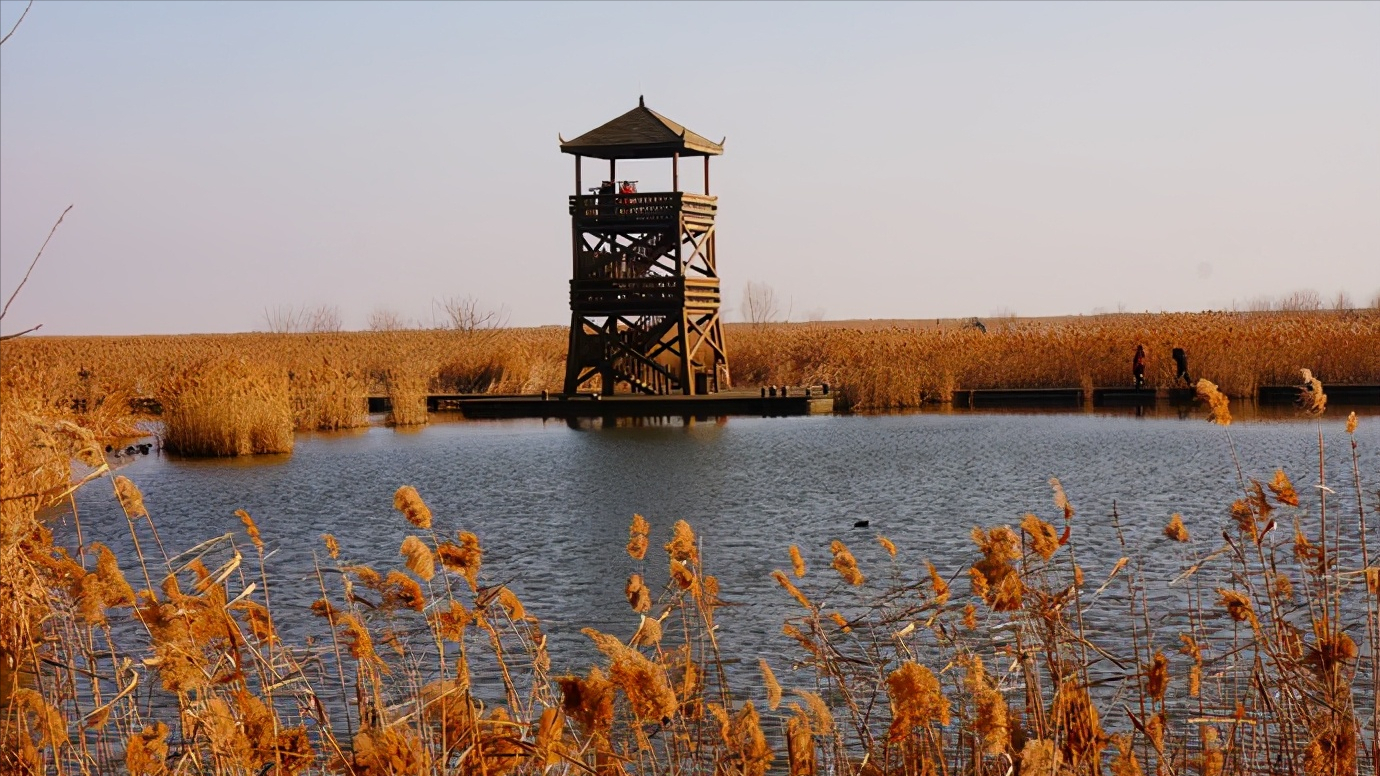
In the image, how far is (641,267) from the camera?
3341 centimetres

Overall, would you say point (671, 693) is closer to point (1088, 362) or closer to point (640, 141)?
point (640, 141)

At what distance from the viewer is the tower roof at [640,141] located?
32.8 meters

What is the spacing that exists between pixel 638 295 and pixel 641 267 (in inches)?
24.7

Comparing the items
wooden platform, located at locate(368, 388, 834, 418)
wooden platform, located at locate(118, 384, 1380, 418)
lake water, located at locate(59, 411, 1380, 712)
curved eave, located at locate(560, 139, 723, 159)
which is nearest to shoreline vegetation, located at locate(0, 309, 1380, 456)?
wooden platform, located at locate(118, 384, 1380, 418)

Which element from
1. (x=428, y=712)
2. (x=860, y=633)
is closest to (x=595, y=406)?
(x=860, y=633)

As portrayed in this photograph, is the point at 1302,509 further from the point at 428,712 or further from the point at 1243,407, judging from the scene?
the point at 1243,407

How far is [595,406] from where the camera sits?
3322 cm

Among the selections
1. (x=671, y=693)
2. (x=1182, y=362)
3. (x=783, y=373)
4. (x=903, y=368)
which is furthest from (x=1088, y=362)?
(x=671, y=693)

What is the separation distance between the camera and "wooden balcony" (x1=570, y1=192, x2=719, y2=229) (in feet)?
107

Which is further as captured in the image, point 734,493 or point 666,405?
point 666,405

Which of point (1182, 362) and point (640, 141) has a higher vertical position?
point (640, 141)

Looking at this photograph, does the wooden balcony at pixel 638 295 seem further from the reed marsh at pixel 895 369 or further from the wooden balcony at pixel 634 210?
the reed marsh at pixel 895 369

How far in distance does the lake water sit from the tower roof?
20.8ft

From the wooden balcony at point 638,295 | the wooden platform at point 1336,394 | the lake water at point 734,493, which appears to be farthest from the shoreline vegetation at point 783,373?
the wooden balcony at point 638,295
